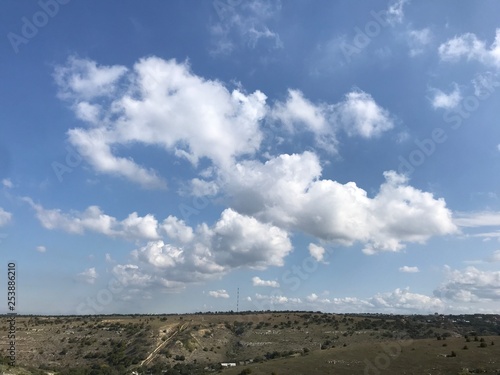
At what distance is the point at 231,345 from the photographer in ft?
374

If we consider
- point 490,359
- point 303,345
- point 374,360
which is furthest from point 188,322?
point 490,359

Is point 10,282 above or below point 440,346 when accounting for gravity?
above

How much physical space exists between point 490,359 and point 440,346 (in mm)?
9525

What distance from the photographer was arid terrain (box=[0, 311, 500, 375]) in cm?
5862

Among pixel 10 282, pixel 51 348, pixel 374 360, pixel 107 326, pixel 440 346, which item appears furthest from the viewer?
pixel 107 326

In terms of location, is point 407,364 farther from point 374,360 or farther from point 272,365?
point 272,365

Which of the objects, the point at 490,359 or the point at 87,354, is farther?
the point at 87,354

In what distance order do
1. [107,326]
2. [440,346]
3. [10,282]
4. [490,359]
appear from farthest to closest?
[107,326]
[440,346]
[490,359]
[10,282]

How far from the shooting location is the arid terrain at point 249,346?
192 feet

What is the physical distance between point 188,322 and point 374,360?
8056cm

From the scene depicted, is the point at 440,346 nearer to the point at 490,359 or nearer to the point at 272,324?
the point at 490,359

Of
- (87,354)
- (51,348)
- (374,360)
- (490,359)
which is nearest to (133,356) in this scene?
(87,354)

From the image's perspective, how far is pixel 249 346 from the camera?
10994 centimetres

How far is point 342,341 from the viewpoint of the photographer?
102812 millimetres
